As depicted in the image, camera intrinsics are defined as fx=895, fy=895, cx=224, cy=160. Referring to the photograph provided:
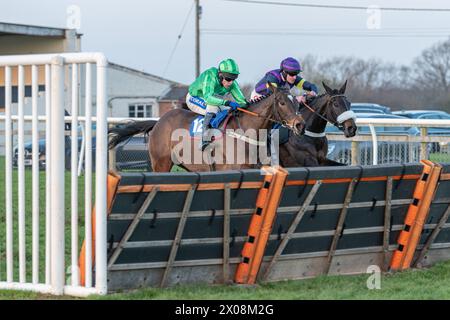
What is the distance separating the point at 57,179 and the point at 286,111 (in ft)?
12.5

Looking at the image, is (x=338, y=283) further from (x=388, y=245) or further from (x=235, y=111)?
(x=235, y=111)

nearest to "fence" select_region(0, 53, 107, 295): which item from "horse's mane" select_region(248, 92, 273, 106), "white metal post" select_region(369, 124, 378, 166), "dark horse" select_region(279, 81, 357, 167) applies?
"horse's mane" select_region(248, 92, 273, 106)

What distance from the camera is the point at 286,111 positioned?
9.30 m

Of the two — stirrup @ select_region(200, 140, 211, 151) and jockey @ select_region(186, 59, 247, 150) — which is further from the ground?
jockey @ select_region(186, 59, 247, 150)

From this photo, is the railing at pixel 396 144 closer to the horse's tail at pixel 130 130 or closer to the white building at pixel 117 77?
the horse's tail at pixel 130 130

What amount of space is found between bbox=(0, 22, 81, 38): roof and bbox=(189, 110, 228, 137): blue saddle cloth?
19181 millimetres

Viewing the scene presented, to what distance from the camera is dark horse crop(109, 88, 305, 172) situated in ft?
30.8

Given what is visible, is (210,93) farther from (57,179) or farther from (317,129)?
(57,179)

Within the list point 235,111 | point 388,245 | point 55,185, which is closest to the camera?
point 55,185

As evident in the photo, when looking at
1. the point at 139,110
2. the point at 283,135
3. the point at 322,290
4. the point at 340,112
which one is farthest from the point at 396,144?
the point at 139,110

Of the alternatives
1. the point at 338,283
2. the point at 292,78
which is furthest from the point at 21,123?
the point at 292,78

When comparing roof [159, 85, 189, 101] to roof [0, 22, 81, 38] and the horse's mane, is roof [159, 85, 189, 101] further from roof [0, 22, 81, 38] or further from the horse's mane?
the horse's mane
